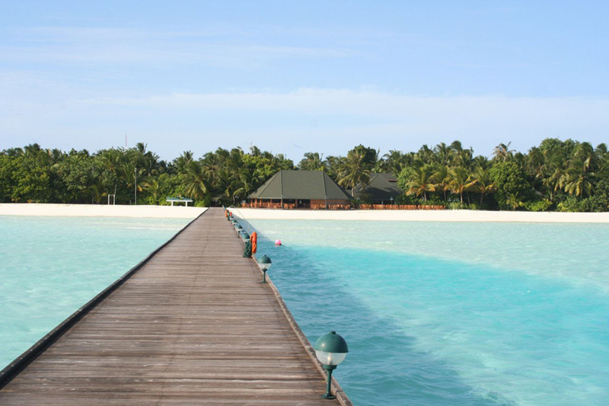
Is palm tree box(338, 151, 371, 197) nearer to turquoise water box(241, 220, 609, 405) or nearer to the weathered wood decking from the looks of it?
turquoise water box(241, 220, 609, 405)

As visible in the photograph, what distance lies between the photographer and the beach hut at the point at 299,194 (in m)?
66.8

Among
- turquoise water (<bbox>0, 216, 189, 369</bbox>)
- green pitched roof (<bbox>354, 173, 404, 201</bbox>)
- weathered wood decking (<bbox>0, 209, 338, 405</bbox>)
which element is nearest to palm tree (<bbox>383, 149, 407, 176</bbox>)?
green pitched roof (<bbox>354, 173, 404, 201</bbox>)

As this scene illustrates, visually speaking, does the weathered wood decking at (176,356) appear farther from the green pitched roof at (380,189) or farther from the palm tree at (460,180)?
the green pitched roof at (380,189)

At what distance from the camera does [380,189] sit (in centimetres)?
7631

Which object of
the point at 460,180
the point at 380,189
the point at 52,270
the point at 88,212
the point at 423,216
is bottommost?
the point at 52,270

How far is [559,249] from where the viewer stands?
97.0 ft

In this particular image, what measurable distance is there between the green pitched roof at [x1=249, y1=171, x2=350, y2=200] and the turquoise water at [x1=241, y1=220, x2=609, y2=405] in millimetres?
38873

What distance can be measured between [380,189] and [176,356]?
232ft

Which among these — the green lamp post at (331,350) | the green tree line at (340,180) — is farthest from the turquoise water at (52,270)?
the green tree line at (340,180)

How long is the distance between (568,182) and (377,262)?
52151 mm

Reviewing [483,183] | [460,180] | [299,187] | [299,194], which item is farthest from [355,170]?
[483,183]

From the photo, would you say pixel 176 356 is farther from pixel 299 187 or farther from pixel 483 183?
pixel 483 183

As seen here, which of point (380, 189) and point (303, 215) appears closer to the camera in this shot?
point (303, 215)

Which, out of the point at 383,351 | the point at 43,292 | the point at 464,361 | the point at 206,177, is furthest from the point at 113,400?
the point at 206,177
